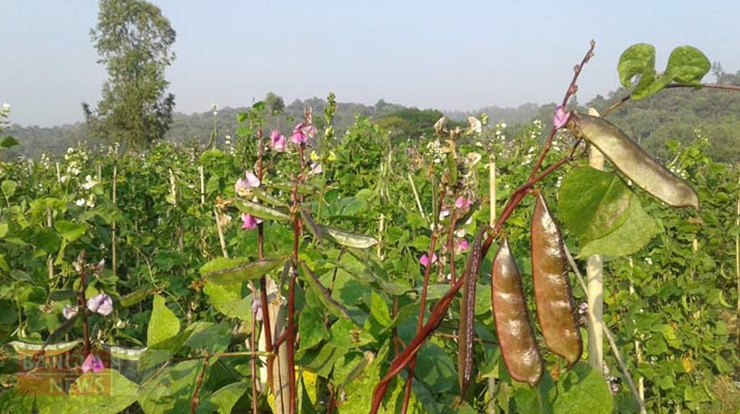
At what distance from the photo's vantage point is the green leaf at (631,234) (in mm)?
533

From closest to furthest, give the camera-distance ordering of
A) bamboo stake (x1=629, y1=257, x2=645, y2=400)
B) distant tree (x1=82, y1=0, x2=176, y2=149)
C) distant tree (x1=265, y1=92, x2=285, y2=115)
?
1. bamboo stake (x1=629, y1=257, x2=645, y2=400)
2. distant tree (x1=265, y1=92, x2=285, y2=115)
3. distant tree (x1=82, y1=0, x2=176, y2=149)

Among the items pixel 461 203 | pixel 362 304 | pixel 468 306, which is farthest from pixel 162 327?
pixel 461 203

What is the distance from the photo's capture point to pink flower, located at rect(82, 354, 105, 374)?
855 millimetres

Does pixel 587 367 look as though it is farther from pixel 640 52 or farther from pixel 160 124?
pixel 160 124

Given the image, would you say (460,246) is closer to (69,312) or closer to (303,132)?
(303,132)

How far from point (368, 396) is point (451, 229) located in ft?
0.93

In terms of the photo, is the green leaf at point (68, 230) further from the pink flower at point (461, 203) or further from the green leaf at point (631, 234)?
the green leaf at point (631, 234)

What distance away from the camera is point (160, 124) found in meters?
36.9

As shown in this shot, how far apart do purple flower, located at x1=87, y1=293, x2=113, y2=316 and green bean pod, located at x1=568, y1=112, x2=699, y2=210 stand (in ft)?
2.40

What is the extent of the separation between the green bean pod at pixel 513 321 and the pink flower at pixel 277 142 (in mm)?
584

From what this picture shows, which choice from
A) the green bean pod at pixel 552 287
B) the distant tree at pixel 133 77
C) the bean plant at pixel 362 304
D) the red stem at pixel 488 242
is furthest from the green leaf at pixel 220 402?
the distant tree at pixel 133 77

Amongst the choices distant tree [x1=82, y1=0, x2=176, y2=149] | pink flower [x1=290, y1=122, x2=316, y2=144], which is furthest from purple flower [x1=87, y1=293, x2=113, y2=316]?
distant tree [x1=82, y1=0, x2=176, y2=149]

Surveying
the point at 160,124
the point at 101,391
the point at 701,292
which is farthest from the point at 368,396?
the point at 160,124

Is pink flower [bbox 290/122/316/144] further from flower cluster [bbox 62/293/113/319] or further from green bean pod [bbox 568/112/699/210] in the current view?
green bean pod [bbox 568/112/699/210]
